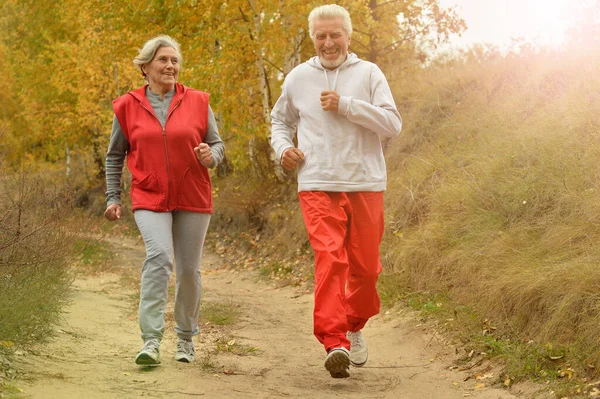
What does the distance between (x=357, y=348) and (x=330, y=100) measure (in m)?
1.89

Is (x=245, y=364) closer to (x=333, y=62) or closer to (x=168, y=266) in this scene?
(x=168, y=266)

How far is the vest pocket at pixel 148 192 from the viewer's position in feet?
17.8

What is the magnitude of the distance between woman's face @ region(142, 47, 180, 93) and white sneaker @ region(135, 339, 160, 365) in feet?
5.83

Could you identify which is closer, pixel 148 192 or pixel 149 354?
pixel 149 354

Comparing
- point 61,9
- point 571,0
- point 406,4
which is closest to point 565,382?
point 406,4

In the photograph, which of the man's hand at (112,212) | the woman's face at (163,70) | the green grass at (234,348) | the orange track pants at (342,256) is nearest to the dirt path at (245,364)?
the green grass at (234,348)

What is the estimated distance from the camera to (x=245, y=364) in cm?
610

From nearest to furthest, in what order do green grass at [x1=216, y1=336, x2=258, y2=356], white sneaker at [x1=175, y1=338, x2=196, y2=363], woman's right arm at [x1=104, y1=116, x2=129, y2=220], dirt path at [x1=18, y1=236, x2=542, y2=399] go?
dirt path at [x1=18, y1=236, x2=542, y2=399]
woman's right arm at [x1=104, y1=116, x2=129, y2=220]
white sneaker at [x1=175, y1=338, x2=196, y2=363]
green grass at [x1=216, y1=336, x2=258, y2=356]

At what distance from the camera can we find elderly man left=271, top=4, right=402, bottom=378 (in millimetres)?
5176

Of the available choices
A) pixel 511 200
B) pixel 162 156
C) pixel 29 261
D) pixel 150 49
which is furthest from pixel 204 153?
pixel 511 200

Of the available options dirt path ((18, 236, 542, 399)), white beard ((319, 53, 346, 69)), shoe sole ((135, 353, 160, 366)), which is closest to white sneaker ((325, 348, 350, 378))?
dirt path ((18, 236, 542, 399))

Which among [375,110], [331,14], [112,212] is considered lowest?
[112,212]

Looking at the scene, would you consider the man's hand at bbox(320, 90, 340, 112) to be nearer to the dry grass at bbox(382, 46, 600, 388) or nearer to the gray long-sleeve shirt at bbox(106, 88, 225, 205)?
the gray long-sleeve shirt at bbox(106, 88, 225, 205)

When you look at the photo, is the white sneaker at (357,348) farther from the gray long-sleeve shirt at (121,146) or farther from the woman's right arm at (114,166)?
the woman's right arm at (114,166)
